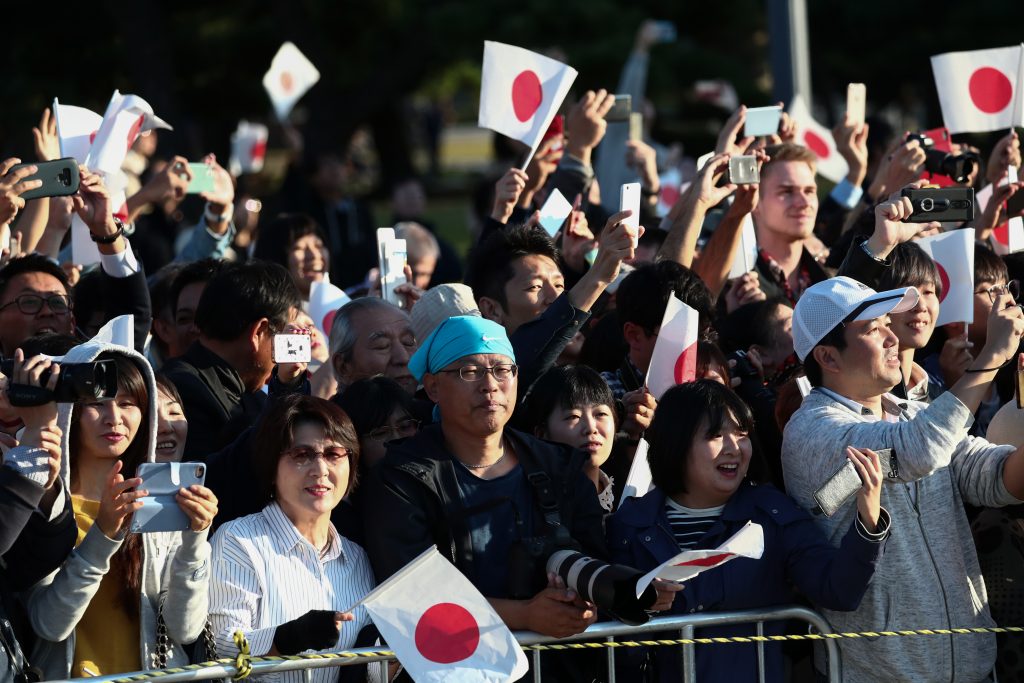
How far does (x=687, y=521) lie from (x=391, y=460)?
93 cm

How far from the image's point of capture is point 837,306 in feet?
15.9

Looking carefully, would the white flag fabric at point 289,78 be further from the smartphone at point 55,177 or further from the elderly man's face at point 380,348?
the smartphone at point 55,177

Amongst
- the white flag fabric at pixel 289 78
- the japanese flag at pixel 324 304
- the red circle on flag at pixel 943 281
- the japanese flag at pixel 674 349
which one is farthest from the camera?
the white flag fabric at pixel 289 78

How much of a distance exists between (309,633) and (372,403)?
1029 mm

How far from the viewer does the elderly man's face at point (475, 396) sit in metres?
4.54

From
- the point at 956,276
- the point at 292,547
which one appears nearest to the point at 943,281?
the point at 956,276

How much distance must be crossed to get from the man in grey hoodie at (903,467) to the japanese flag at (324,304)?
96.1 inches

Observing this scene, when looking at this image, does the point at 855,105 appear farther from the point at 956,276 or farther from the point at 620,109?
the point at 956,276

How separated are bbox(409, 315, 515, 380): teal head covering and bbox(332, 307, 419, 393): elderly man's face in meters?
0.92

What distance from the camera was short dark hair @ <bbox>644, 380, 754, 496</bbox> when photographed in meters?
4.76

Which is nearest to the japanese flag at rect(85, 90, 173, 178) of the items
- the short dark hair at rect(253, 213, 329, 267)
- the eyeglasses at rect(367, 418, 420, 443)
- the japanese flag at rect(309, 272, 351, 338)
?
the japanese flag at rect(309, 272, 351, 338)

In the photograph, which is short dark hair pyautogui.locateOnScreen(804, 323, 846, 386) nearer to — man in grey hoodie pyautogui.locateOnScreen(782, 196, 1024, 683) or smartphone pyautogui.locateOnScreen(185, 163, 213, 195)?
man in grey hoodie pyautogui.locateOnScreen(782, 196, 1024, 683)

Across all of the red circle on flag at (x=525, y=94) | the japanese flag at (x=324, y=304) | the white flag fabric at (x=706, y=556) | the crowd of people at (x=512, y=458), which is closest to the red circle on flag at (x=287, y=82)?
the japanese flag at (x=324, y=304)

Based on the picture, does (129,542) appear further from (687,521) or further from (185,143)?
(185,143)
